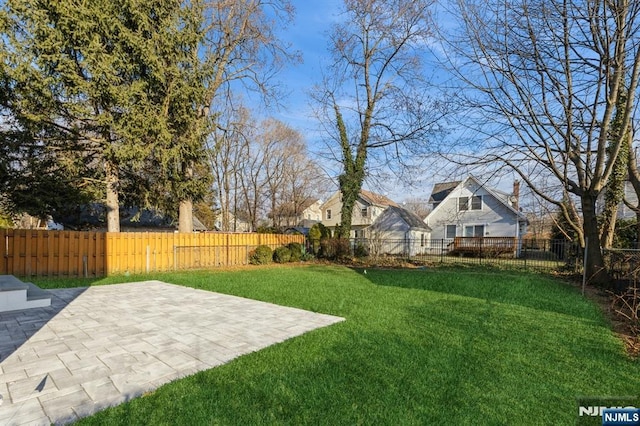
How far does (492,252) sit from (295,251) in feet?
37.5

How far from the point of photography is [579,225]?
11781 mm

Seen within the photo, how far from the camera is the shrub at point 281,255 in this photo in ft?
49.8

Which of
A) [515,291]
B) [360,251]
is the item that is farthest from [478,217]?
[515,291]

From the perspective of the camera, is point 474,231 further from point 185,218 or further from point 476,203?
point 185,218

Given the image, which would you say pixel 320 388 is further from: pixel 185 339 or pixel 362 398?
pixel 185 339

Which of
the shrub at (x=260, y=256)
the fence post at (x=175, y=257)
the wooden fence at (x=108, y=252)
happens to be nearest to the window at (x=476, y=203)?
the shrub at (x=260, y=256)

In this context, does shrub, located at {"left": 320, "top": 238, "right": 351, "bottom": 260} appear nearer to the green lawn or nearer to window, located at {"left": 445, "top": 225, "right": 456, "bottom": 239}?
the green lawn

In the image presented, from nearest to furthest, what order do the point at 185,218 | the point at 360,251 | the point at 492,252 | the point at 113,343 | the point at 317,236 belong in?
the point at 113,343
the point at 185,218
the point at 360,251
the point at 317,236
the point at 492,252

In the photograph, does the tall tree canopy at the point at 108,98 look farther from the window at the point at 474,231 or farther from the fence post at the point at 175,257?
the window at the point at 474,231

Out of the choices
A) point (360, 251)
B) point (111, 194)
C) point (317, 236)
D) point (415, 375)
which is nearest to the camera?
point (415, 375)

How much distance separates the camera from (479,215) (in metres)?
23.1

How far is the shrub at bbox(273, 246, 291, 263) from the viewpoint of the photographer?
15172mm

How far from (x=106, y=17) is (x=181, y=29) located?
2.53 metres

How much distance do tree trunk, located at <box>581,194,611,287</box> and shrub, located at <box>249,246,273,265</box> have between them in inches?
443
